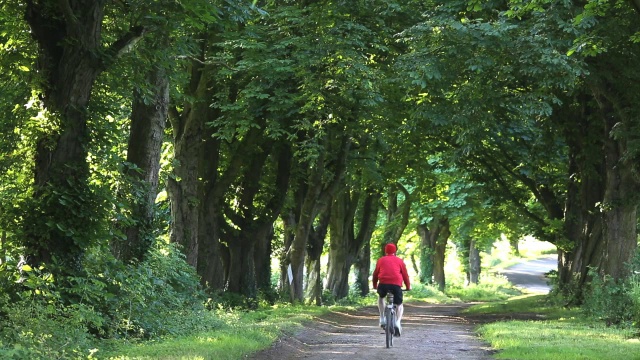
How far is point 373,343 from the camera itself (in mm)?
16953

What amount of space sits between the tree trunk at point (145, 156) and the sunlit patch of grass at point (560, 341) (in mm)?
7426

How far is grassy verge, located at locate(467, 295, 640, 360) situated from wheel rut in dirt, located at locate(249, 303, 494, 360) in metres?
0.49

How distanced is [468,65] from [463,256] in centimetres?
5036

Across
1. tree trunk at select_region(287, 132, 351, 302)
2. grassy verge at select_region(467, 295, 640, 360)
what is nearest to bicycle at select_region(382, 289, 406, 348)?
grassy verge at select_region(467, 295, 640, 360)

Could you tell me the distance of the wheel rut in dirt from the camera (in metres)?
14.6

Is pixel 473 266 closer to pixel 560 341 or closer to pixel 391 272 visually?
pixel 560 341

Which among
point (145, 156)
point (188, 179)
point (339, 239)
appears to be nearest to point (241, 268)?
point (188, 179)

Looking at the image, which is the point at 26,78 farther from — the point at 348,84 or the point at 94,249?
the point at 348,84

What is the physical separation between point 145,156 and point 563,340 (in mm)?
9218

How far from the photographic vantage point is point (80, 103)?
13602 millimetres

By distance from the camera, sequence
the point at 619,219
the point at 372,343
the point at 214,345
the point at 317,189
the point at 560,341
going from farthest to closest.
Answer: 1. the point at 317,189
2. the point at 619,219
3. the point at 372,343
4. the point at 560,341
5. the point at 214,345

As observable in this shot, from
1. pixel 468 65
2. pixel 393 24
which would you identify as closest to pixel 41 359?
pixel 468 65

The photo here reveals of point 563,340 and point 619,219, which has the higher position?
point 619,219

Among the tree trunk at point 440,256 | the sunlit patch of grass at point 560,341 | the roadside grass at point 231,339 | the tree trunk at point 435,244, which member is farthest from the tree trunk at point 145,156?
the tree trunk at point 440,256
